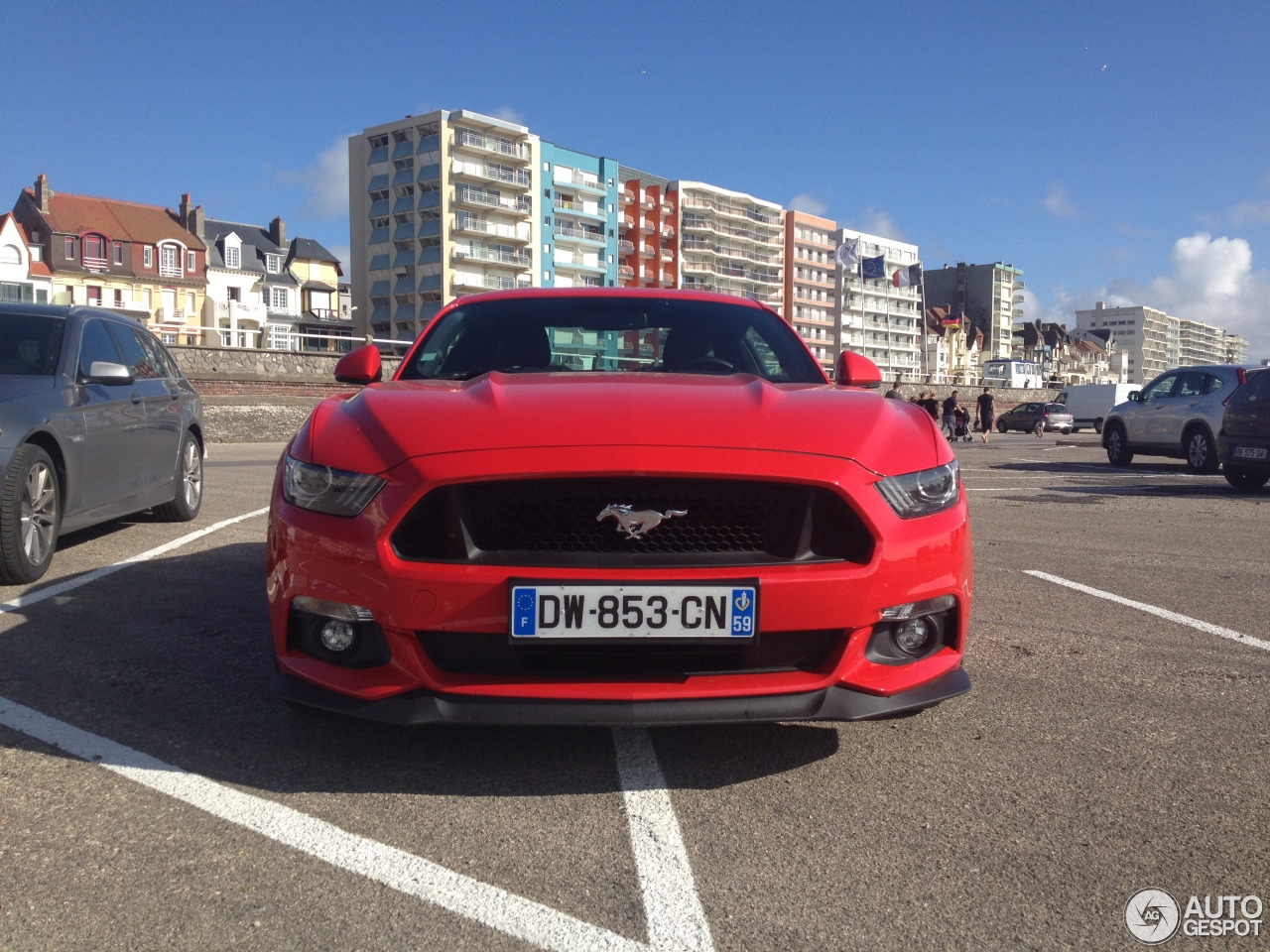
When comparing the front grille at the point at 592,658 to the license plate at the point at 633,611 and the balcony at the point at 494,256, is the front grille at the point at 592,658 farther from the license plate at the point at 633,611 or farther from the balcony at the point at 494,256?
the balcony at the point at 494,256

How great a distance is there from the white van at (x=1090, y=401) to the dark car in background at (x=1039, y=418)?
111 cm

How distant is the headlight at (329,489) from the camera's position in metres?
2.57

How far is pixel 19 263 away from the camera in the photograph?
59.7 m

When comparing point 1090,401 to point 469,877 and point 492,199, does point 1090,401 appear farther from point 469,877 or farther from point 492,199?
point 469,877

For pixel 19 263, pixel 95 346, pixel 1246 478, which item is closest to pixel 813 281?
pixel 19 263

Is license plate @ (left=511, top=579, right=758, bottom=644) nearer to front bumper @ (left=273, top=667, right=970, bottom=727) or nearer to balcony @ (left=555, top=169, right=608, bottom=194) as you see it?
front bumper @ (left=273, top=667, right=970, bottom=727)

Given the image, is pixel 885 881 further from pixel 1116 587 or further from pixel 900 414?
pixel 1116 587

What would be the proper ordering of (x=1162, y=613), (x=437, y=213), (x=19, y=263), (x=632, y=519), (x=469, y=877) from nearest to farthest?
(x=469, y=877), (x=632, y=519), (x=1162, y=613), (x=19, y=263), (x=437, y=213)

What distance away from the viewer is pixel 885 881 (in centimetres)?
211

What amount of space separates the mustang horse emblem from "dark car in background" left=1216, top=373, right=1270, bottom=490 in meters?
10.6

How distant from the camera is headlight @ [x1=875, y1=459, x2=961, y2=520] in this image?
8.69ft

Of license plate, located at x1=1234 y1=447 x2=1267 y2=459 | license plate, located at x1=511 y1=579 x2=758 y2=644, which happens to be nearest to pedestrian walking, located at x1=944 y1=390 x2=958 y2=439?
license plate, located at x1=1234 y1=447 x2=1267 y2=459

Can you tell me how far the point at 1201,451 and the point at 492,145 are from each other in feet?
225

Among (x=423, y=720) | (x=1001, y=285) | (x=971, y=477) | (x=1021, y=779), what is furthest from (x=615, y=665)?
(x=1001, y=285)
